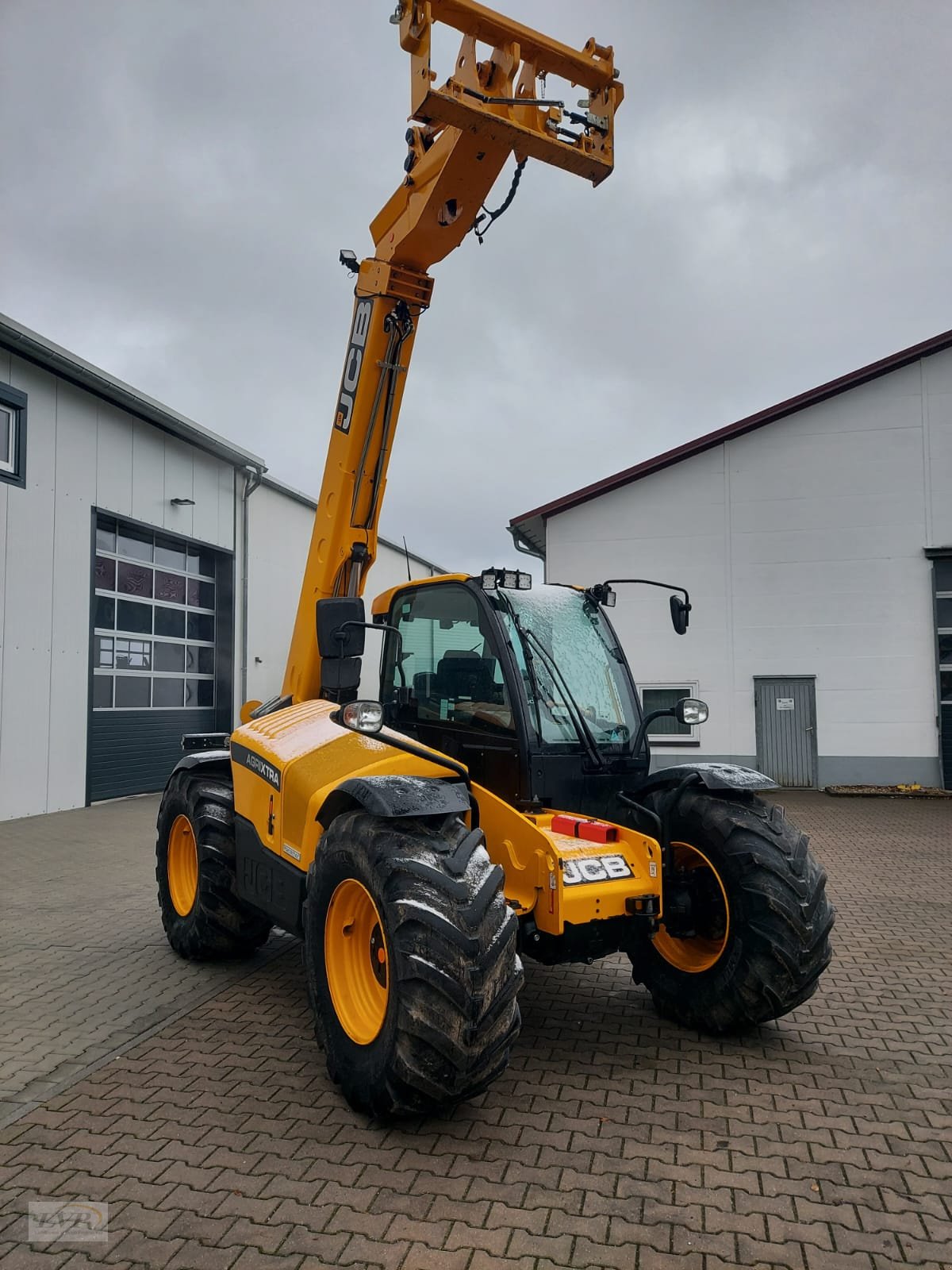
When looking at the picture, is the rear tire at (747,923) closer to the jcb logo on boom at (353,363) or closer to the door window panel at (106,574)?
the jcb logo on boom at (353,363)

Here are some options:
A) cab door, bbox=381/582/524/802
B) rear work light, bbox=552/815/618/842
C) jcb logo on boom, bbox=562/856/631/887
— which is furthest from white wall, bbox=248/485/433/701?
jcb logo on boom, bbox=562/856/631/887

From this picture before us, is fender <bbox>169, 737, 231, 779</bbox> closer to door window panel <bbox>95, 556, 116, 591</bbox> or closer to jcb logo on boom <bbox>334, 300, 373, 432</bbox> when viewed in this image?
jcb logo on boom <bbox>334, 300, 373, 432</bbox>

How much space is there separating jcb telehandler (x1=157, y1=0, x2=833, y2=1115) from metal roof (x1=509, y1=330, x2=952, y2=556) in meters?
11.2

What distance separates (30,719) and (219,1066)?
351 inches

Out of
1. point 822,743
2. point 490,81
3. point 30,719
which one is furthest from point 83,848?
point 822,743

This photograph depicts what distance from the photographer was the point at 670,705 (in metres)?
16.2

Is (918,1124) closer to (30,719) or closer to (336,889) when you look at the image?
(336,889)

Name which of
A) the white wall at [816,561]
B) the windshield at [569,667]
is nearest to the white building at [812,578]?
the white wall at [816,561]

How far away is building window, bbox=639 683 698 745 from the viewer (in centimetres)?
1609

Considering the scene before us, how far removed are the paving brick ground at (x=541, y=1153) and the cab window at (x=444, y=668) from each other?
1627mm

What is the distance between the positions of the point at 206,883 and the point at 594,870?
8.91 feet

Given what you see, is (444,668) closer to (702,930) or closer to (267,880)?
(267,880)

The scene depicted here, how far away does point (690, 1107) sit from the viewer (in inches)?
146

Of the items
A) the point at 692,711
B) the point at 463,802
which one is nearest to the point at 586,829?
the point at 463,802
